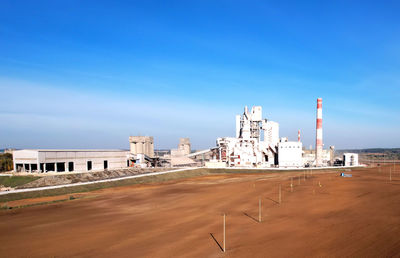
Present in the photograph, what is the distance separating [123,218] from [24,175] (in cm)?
3157

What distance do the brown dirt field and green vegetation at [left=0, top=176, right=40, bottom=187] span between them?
17.9 m

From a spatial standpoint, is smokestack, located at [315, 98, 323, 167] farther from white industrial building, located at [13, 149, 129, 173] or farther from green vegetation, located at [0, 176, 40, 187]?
green vegetation, located at [0, 176, 40, 187]

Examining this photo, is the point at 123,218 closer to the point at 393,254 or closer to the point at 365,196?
the point at 393,254

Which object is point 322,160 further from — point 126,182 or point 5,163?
point 5,163

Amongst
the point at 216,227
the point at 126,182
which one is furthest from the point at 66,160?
the point at 216,227

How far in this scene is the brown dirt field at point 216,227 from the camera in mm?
12258

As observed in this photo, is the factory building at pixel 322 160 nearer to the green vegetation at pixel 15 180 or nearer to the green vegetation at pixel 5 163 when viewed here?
the green vegetation at pixel 15 180

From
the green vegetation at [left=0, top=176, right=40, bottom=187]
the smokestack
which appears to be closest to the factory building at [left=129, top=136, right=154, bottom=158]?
the green vegetation at [left=0, top=176, right=40, bottom=187]

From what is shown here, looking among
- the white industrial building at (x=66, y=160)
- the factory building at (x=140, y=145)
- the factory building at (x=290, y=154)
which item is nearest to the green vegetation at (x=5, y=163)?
the white industrial building at (x=66, y=160)

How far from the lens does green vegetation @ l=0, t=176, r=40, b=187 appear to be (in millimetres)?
39922

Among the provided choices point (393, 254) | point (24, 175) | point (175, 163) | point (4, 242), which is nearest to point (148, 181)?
point (24, 175)

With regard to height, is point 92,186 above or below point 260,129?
below

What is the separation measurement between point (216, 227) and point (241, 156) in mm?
52727

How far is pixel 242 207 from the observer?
69.1ft
